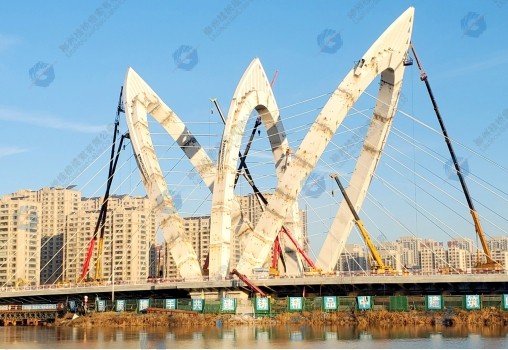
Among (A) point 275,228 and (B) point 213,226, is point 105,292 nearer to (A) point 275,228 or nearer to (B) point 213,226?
(B) point 213,226

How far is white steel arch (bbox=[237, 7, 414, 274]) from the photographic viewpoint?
200 feet

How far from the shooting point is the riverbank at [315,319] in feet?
157

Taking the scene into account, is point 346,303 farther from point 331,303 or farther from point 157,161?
point 157,161

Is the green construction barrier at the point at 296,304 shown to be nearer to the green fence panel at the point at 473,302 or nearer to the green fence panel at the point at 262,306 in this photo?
the green fence panel at the point at 262,306

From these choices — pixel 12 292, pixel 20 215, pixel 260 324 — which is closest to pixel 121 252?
pixel 20 215

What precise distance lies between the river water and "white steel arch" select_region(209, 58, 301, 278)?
13018mm

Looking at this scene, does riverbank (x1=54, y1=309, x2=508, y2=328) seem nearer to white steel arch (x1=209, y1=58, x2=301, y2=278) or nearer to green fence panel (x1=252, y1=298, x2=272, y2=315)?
green fence panel (x1=252, y1=298, x2=272, y2=315)

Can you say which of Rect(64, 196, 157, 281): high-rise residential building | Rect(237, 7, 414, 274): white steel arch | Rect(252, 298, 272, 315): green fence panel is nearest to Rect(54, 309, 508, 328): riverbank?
Rect(252, 298, 272, 315): green fence panel

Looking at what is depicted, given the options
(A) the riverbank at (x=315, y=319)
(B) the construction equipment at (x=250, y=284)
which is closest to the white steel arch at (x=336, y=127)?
(B) the construction equipment at (x=250, y=284)

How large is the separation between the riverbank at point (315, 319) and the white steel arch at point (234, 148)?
7395 mm

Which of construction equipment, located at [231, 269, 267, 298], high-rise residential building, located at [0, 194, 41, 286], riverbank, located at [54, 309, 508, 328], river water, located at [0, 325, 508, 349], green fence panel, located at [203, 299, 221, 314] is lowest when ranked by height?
river water, located at [0, 325, 508, 349]

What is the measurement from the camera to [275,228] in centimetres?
6131

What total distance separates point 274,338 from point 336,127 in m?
26.0

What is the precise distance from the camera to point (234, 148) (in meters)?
64.5
